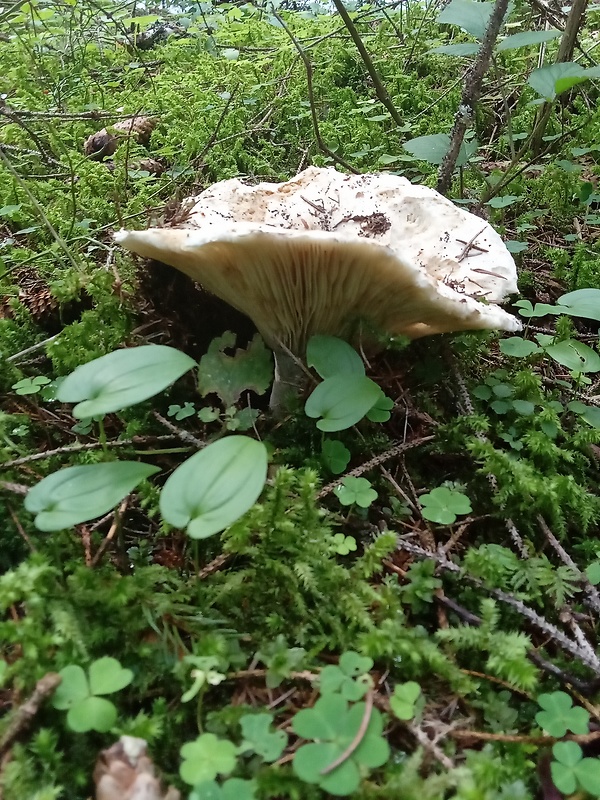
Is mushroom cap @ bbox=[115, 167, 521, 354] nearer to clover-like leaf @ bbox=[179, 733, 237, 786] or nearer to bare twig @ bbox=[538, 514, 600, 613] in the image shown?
bare twig @ bbox=[538, 514, 600, 613]

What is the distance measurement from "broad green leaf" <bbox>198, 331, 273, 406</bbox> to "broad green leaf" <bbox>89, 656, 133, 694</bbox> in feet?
3.34

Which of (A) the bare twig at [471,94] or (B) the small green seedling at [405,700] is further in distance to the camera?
(A) the bare twig at [471,94]

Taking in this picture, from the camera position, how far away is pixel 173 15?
7.37 metres

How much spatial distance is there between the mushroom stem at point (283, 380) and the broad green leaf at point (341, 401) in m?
0.42

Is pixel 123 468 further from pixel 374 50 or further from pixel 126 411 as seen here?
pixel 374 50

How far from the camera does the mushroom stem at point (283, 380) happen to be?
84.4 inches

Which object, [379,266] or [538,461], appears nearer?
[379,266]

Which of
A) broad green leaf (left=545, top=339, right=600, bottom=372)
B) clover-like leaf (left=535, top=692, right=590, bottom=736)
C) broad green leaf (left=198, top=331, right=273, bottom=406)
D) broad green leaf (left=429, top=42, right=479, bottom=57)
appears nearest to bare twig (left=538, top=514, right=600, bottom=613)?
clover-like leaf (left=535, top=692, right=590, bottom=736)

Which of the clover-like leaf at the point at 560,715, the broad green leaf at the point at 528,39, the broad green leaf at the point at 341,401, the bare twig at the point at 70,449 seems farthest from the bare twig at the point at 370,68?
the clover-like leaf at the point at 560,715

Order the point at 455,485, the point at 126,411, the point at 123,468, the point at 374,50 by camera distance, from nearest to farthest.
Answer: the point at 123,468
the point at 455,485
the point at 126,411
the point at 374,50

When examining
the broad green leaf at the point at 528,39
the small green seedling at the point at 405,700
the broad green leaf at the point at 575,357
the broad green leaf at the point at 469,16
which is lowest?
the small green seedling at the point at 405,700

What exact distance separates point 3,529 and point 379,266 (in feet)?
4.28

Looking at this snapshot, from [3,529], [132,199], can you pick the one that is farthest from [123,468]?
[132,199]

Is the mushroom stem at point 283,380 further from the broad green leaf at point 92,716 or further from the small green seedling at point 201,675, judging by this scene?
the broad green leaf at point 92,716
